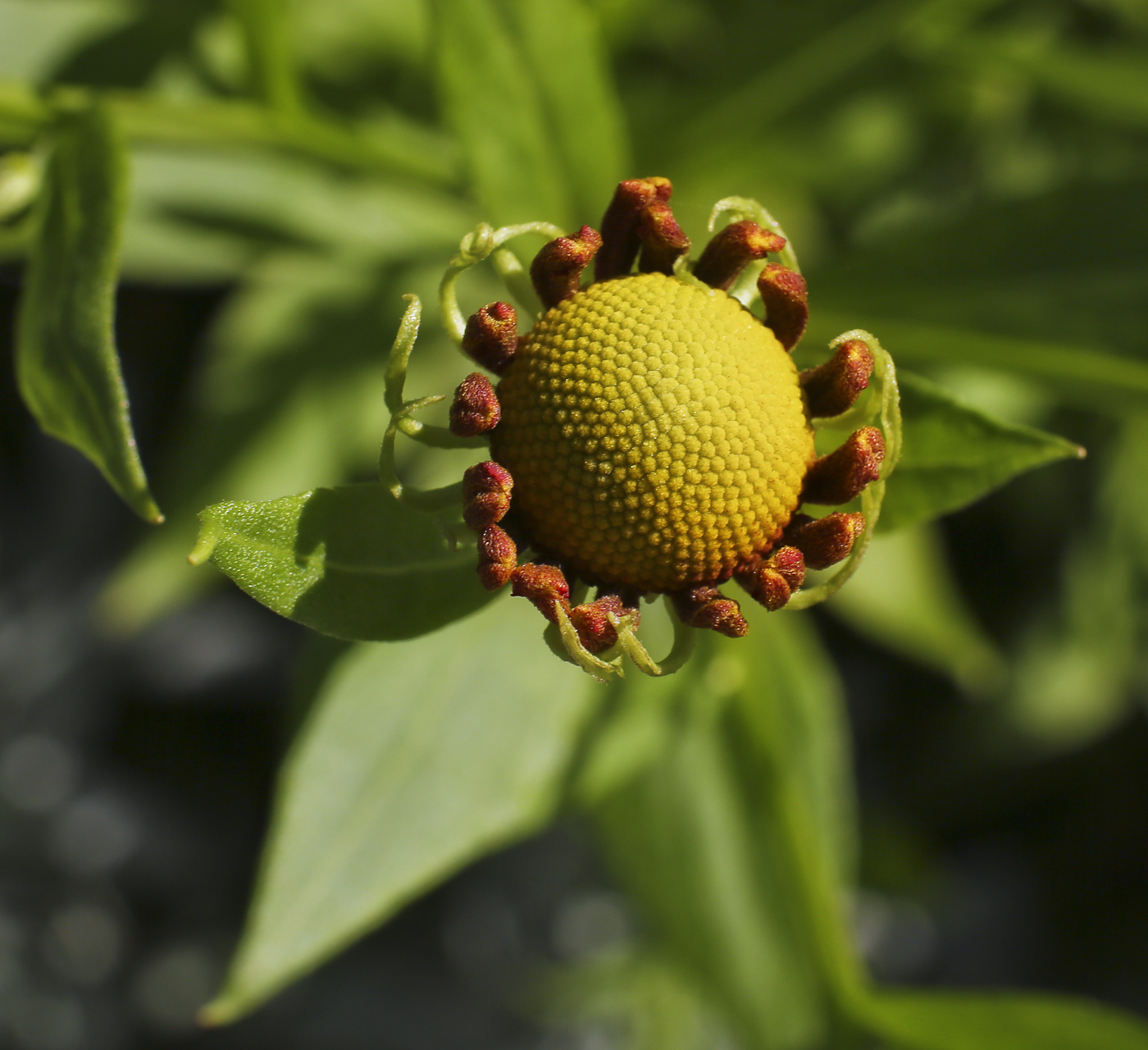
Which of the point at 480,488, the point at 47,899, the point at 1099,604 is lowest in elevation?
the point at 47,899

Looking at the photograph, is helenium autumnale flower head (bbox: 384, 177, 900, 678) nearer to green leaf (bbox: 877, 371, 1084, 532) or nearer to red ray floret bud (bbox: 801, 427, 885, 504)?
red ray floret bud (bbox: 801, 427, 885, 504)

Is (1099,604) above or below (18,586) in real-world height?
above

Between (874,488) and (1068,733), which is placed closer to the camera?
(874,488)

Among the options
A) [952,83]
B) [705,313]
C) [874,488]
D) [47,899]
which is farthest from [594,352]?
[47,899]

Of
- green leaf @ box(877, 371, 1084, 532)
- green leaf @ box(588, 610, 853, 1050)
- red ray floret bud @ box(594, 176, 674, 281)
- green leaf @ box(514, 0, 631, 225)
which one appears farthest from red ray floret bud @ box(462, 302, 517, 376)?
green leaf @ box(588, 610, 853, 1050)

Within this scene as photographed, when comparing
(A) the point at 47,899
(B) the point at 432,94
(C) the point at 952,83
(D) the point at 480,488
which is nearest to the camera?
(D) the point at 480,488

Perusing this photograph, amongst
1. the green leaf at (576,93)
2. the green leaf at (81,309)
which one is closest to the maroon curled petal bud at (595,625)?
the green leaf at (81,309)

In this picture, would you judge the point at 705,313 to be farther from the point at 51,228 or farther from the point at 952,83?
the point at 952,83
